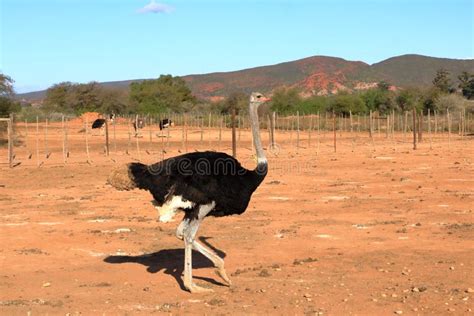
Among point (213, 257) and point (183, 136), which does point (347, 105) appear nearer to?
point (183, 136)

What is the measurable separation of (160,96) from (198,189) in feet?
191

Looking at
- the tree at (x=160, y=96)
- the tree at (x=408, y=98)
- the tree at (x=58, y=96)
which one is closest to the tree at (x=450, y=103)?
the tree at (x=408, y=98)

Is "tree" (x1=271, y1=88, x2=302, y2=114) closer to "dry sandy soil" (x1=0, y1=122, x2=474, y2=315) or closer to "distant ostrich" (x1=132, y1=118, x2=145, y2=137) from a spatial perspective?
"distant ostrich" (x1=132, y1=118, x2=145, y2=137)

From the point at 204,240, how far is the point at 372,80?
105 meters

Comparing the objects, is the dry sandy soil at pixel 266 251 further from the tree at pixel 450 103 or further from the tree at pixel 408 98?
A: the tree at pixel 408 98

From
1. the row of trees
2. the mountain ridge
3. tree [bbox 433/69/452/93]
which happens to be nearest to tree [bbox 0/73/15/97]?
the row of trees

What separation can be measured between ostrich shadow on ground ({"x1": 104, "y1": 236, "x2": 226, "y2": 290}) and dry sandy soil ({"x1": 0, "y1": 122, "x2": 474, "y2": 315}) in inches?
0.5

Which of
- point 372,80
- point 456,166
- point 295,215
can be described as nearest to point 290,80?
point 372,80

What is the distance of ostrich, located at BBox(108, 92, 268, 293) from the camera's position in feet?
19.1

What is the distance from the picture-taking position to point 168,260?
7141mm

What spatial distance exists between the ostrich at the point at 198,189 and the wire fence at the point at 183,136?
13.2 metres

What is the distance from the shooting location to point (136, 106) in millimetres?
57844

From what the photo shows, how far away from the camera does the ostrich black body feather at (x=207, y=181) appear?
5.82m

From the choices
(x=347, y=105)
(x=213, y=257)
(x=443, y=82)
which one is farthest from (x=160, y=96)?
(x=213, y=257)
